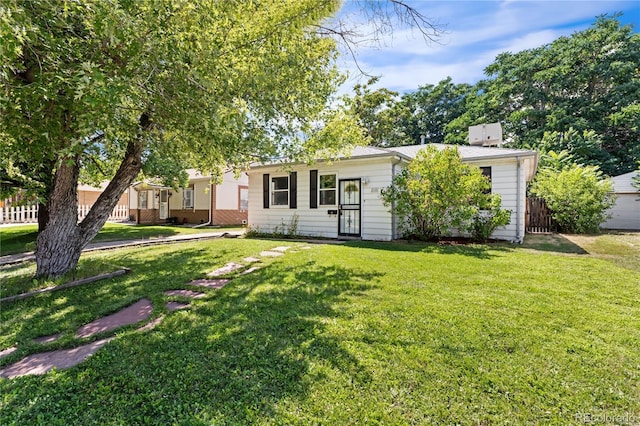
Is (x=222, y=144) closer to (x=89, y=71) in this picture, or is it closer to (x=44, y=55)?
(x=89, y=71)

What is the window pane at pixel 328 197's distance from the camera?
1077cm

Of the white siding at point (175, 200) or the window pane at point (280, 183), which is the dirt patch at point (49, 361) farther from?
the white siding at point (175, 200)

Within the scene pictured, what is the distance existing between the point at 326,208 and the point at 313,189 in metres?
0.86

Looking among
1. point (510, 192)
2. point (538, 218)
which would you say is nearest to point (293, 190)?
point (510, 192)

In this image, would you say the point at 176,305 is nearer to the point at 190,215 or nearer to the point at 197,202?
the point at 197,202

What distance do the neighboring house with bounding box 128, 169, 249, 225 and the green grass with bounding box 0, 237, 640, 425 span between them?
12.6m

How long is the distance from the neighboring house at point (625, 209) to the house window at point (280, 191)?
54.1 ft

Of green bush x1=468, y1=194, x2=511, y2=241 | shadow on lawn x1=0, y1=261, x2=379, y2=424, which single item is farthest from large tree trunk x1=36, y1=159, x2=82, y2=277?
green bush x1=468, y1=194, x2=511, y2=241

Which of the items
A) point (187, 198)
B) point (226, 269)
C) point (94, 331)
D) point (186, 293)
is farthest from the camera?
point (187, 198)

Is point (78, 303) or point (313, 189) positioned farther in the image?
point (313, 189)

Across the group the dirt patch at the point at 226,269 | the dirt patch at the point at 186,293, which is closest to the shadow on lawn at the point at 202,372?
the dirt patch at the point at 186,293

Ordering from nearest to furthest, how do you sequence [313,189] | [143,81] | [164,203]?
[143,81] < [313,189] < [164,203]

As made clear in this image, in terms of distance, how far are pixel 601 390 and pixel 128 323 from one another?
4241mm

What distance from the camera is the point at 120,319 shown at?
3506mm
